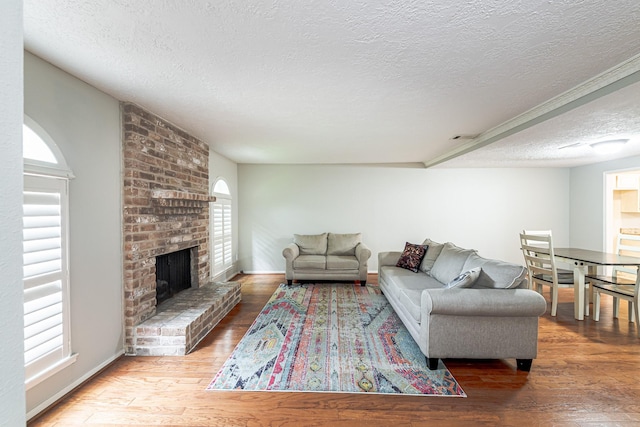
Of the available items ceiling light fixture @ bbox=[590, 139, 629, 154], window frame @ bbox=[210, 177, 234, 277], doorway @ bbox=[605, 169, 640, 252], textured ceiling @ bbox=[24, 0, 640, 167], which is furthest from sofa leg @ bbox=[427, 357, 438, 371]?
doorway @ bbox=[605, 169, 640, 252]

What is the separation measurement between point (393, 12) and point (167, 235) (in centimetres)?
296

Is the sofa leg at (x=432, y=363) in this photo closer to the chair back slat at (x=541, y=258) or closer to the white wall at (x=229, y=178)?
the chair back slat at (x=541, y=258)

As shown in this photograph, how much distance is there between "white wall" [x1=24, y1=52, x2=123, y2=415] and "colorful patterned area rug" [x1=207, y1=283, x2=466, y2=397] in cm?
104

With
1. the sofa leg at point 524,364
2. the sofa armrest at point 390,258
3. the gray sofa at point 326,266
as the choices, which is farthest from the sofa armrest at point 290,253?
the sofa leg at point 524,364

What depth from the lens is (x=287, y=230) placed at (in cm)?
600

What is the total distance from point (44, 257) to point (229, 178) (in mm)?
3714

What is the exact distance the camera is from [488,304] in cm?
230

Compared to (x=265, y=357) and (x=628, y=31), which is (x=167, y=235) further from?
(x=628, y=31)

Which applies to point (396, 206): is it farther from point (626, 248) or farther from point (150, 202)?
point (150, 202)

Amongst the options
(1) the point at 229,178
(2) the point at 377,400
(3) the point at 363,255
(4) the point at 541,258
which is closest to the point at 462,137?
(4) the point at 541,258

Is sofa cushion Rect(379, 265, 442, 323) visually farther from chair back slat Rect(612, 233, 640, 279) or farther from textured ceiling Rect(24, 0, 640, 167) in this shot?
chair back slat Rect(612, 233, 640, 279)

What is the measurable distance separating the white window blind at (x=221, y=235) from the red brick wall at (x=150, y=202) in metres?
1.09

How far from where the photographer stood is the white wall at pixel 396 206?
5809 mm

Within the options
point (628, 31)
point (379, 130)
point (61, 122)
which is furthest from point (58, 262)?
point (628, 31)
